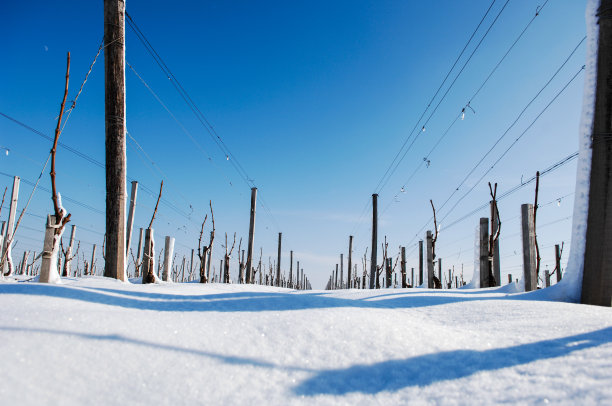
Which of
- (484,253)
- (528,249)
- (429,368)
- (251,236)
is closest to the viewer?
(429,368)

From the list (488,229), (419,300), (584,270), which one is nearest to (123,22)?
(419,300)

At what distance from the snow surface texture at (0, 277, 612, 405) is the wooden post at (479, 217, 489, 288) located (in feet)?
19.0

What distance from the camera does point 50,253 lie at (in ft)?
11.1

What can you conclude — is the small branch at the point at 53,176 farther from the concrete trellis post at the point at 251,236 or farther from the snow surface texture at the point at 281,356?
the concrete trellis post at the point at 251,236

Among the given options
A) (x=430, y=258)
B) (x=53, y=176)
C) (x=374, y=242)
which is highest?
(x=53, y=176)

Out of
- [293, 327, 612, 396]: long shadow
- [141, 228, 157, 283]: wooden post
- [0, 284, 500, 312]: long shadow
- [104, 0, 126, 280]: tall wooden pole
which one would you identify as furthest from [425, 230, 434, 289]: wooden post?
[293, 327, 612, 396]: long shadow

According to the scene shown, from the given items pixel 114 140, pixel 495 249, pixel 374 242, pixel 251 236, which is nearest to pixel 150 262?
pixel 114 140

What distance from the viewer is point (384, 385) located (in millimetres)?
1433

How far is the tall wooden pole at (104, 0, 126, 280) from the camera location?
4859 millimetres

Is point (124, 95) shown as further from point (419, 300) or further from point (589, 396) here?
point (589, 396)

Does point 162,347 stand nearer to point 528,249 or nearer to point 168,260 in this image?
point 528,249

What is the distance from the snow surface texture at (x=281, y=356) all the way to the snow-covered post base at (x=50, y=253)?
1.32 meters

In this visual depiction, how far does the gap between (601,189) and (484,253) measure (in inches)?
179

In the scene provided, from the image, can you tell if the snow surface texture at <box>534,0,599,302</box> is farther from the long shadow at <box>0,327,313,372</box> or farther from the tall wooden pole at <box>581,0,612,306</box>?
the long shadow at <box>0,327,313,372</box>
